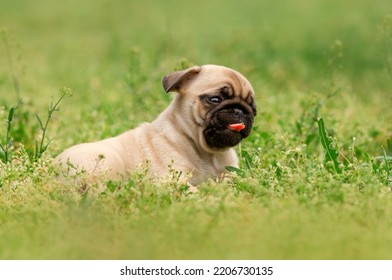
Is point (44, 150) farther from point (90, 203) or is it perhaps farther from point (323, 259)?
point (323, 259)

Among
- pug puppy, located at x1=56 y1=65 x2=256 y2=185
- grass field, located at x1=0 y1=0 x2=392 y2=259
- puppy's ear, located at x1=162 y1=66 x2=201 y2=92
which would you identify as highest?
puppy's ear, located at x1=162 y1=66 x2=201 y2=92

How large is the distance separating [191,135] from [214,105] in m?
0.34

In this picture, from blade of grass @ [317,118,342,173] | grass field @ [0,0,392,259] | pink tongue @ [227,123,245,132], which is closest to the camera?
grass field @ [0,0,392,259]

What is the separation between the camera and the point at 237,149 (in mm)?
7148

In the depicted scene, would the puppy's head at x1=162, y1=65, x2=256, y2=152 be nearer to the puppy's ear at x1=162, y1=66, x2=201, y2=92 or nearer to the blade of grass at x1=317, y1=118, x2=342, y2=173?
the puppy's ear at x1=162, y1=66, x2=201, y2=92

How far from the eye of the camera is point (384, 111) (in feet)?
27.5

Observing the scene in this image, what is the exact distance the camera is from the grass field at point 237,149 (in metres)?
4.84

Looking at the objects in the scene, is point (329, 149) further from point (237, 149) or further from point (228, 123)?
point (237, 149)

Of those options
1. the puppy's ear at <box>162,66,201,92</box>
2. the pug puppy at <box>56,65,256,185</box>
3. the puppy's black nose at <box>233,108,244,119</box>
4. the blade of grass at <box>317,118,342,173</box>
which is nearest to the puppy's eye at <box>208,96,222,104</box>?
the pug puppy at <box>56,65,256,185</box>

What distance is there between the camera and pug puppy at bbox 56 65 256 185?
6.20 metres

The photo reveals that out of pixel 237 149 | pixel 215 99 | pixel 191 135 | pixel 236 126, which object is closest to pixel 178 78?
pixel 215 99

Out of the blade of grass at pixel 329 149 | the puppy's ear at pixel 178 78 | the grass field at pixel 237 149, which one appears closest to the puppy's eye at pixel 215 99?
the puppy's ear at pixel 178 78

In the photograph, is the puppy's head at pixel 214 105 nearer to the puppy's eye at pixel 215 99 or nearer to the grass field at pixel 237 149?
the puppy's eye at pixel 215 99

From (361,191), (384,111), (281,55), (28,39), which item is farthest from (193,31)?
(361,191)
